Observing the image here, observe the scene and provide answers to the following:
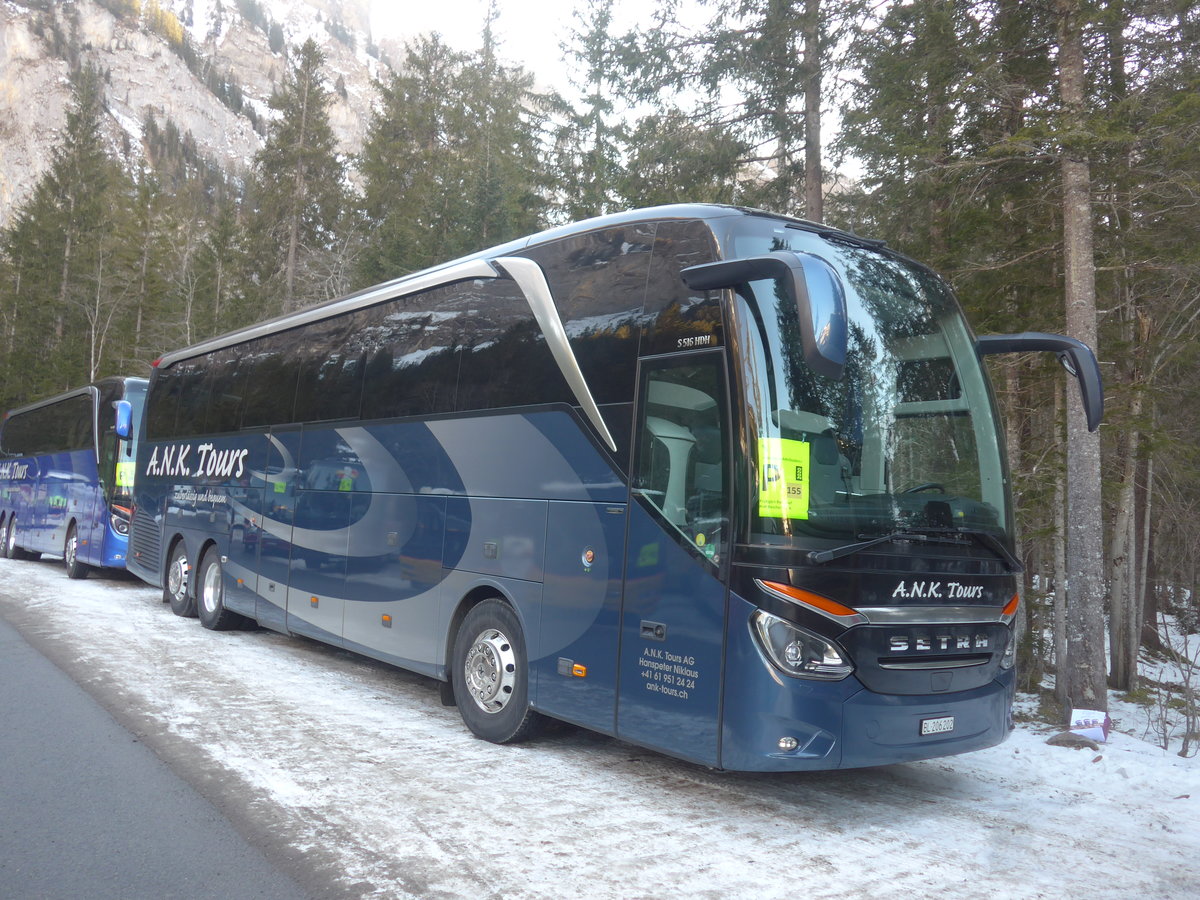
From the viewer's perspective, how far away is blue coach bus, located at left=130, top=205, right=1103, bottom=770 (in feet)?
16.6

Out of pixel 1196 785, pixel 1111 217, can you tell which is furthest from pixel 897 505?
pixel 1111 217

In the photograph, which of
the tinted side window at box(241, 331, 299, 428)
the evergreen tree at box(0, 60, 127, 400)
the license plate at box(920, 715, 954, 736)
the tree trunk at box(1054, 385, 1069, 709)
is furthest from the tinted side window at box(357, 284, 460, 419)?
the evergreen tree at box(0, 60, 127, 400)

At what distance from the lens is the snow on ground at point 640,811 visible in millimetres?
4516

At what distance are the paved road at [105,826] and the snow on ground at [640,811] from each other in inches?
11.1

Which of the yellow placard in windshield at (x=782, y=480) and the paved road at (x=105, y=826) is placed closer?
the paved road at (x=105, y=826)

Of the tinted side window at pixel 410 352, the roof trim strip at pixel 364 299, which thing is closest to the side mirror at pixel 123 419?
the roof trim strip at pixel 364 299

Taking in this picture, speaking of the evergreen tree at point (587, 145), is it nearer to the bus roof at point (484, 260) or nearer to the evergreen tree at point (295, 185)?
the evergreen tree at point (295, 185)

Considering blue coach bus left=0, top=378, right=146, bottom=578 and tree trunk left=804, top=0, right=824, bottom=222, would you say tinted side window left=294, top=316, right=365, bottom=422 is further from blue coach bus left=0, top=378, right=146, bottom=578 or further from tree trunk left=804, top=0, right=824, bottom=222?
tree trunk left=804, top=0, right=824, bottom=222

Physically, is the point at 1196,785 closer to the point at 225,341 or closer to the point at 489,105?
the point at 225,341

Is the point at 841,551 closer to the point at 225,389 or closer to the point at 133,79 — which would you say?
the point at 225,389

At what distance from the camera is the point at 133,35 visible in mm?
157375

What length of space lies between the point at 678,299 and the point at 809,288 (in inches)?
51.3

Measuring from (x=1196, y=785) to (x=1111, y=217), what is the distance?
696 centimetres

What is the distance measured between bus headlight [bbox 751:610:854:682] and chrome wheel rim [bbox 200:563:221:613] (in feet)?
29.7
